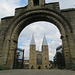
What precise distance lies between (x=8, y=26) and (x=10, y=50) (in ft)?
8.16

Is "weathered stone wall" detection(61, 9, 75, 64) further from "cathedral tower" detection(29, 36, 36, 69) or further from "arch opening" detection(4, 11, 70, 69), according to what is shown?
"cathedral tower" detection(29, 36, 36, 69)

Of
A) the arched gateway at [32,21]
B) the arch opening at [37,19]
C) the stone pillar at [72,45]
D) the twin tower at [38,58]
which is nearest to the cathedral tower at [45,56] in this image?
the twin tower at [38,58]

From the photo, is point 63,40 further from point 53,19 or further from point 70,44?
point 53,19

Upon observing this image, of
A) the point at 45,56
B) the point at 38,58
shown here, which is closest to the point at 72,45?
the point at 45,56

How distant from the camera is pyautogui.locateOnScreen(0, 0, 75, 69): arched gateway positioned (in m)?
7.53

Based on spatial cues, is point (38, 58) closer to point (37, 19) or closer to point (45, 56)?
point (45, 56)

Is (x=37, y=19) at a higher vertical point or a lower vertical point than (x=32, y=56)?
higher

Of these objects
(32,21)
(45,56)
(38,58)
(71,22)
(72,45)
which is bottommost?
(38,58)

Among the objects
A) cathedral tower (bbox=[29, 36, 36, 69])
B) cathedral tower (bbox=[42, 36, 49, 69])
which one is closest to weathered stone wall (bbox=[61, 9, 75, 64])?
cathedral tower (bbox=[29, 36, 36, 69])

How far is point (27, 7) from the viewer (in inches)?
369

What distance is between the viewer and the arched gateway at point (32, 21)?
7.53 meters

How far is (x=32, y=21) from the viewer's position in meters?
9.71

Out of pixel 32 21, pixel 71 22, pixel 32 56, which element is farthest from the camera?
pixel 32 56

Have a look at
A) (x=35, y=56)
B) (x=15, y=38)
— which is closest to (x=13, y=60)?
(x=15, y=38)
